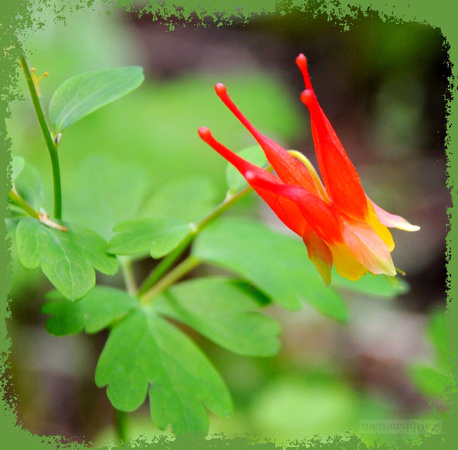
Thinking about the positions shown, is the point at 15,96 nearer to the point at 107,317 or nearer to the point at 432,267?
the point at 107,317

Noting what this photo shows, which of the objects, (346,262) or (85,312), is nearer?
(346,262)

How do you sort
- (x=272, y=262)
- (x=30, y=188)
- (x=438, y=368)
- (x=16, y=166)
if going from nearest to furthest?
(x=16, y=166)
(x=30, y=188)
(x=272, y=262)
(x=438, y=368)

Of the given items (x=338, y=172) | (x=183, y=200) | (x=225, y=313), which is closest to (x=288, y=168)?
(x=338, y=172)

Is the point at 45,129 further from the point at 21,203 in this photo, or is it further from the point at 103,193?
the point at 103,193

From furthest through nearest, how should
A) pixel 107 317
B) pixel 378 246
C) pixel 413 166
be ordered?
pixel 413 166 → pixel 107 317 → pixel 378 246

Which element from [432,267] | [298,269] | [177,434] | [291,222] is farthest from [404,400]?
[291,222]

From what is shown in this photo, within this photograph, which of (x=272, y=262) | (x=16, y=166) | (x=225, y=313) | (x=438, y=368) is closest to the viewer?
(x=16, y=166)

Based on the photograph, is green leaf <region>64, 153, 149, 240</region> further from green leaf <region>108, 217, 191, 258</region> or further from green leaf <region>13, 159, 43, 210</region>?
green leaf <region>108, 217, 191, 258</region>
